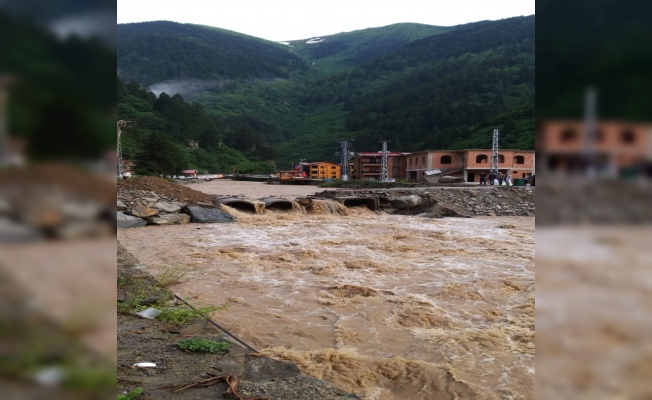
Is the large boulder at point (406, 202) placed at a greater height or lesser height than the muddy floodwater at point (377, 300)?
greater

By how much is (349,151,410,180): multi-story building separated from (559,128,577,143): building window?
164ft

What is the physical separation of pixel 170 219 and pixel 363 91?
118503 millimetres

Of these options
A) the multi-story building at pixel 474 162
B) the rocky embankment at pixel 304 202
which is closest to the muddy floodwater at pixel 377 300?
the rocky embankment at pixel 304 202

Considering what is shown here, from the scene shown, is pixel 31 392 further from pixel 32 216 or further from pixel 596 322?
pixel 596 322

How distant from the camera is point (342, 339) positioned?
18.0 feet

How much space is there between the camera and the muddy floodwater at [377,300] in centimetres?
455

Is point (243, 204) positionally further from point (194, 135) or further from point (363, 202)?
point (194, 135)

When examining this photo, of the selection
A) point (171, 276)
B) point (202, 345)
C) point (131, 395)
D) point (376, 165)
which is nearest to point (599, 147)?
point (131, 395)

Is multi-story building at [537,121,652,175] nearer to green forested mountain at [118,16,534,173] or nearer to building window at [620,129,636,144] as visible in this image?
building window at [620,129,636,144]

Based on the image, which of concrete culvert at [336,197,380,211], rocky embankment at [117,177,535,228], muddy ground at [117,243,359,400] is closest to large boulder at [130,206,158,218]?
rocky embankment at [117,177,535,228]

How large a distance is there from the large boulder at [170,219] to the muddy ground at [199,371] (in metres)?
12.0

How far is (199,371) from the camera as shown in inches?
141

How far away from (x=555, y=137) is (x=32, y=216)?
2.84ft

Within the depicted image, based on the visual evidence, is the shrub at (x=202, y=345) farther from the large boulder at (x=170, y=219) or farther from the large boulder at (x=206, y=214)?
the large boulder at (x=206, y=214)
